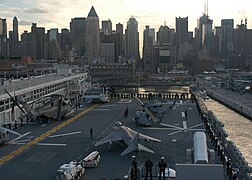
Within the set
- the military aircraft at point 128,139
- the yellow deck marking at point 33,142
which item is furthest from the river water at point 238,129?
the yellow deck marking at point 33,142

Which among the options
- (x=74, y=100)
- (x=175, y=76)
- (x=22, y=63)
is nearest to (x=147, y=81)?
(x=175, y=76)

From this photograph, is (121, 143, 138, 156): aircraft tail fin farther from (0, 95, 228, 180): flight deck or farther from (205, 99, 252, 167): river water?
(205, 99, 252, 167): river water

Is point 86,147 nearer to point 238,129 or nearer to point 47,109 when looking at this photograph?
point 47,109

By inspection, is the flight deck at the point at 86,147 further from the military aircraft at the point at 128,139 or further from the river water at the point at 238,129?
the river water at the point at 238,129

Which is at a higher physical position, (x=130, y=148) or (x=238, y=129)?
(x=130, y=148)

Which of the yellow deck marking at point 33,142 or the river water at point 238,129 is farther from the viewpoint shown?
the river water at point 238,129

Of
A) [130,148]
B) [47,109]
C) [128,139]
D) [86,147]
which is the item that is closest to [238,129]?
[47,109]

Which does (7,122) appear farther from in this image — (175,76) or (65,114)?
(175,76)

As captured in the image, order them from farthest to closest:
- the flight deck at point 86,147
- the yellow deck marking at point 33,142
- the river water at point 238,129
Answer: the river water at point 238,129
the yellow deck marking at point 33,142
the flight deck at point 86,147

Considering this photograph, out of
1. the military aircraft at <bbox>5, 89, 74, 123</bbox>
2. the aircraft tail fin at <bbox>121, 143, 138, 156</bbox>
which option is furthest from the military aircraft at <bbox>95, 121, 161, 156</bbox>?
the military aircraft at <bbox>5, 89, 74, 123</bbox>

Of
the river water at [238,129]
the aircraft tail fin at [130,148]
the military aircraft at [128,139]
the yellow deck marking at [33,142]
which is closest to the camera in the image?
the aircraft tail fin at [130,148]

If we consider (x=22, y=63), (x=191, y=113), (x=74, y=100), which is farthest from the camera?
(x=22, y=63)
